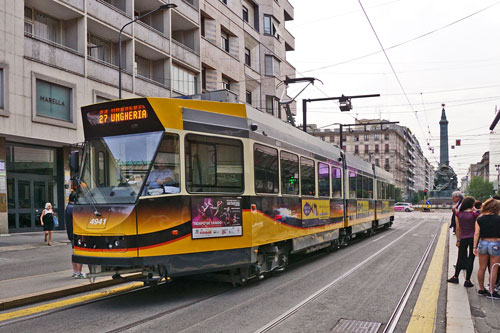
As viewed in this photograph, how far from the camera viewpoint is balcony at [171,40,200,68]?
2830 cm

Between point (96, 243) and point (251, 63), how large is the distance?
3215cm

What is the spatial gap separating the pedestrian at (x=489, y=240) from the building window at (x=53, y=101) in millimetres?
18516

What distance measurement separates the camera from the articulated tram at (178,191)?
6.89m

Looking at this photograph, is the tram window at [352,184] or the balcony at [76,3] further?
the balcony at [76,3]

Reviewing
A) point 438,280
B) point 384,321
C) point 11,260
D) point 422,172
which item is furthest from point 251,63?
point 422,172

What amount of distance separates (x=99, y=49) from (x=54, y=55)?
4247mm

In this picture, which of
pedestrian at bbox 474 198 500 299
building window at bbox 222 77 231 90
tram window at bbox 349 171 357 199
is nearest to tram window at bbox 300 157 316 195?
pedestrian at bbox 474 198 500 299

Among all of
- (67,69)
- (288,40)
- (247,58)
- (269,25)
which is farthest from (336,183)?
(288,40)

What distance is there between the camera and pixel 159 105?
23.5ft

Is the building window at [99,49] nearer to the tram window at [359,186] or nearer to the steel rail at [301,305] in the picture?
the tram window at [359,186]

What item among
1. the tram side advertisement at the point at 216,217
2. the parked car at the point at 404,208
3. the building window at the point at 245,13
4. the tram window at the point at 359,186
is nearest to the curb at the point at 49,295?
the tram side advertisement at the point at 216,217

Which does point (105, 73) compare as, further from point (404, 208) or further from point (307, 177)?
point (404, 208)

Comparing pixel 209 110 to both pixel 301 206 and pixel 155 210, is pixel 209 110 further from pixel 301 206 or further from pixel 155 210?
pixel 301 206

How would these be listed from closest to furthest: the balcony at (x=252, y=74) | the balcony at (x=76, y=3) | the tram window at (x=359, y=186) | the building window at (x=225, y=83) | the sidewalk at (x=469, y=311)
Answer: the sidewalk at (x=469, y=311) → the tram window at (x=359, y=186) → the balcony at (x=76, y=3) → the building window at (x=225, y=83) → the balcony at (x=252, y=74)
